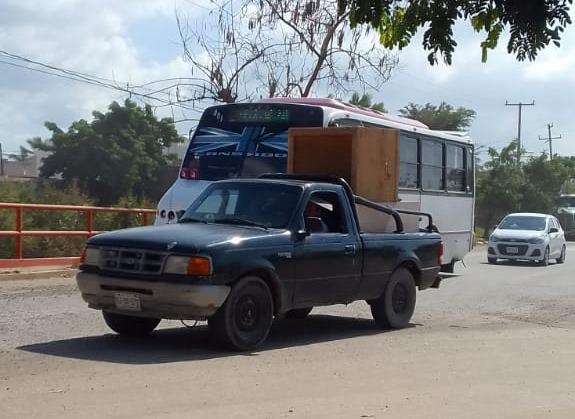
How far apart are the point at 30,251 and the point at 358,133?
7.73 meters

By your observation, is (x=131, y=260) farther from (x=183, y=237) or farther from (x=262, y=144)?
(x=262, y=144)

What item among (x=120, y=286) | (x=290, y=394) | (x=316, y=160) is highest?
(x=316, y=160)

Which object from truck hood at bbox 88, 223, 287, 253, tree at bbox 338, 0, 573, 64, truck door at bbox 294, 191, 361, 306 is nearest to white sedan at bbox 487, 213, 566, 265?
truck door at bbox 294, 191, 361, 306

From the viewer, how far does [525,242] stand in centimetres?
2728

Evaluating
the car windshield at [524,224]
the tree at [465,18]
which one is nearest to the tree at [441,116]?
the car windshield at [524,224]

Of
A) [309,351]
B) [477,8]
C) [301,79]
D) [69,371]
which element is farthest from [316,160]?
[301,79]

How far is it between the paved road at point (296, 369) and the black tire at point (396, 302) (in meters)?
0.22

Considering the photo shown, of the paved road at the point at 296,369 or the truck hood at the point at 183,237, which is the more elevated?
the truck hood at the point at 183,237

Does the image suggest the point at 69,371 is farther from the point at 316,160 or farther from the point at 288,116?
the point at 288,116

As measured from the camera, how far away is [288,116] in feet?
53.9

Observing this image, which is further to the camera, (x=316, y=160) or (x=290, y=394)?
(x=316, y=160)

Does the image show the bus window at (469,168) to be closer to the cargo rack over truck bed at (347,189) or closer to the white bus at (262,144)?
the white bus at (262,144)

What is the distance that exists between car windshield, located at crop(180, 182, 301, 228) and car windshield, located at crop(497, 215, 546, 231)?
18639 mm

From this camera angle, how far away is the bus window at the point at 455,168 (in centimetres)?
2025
